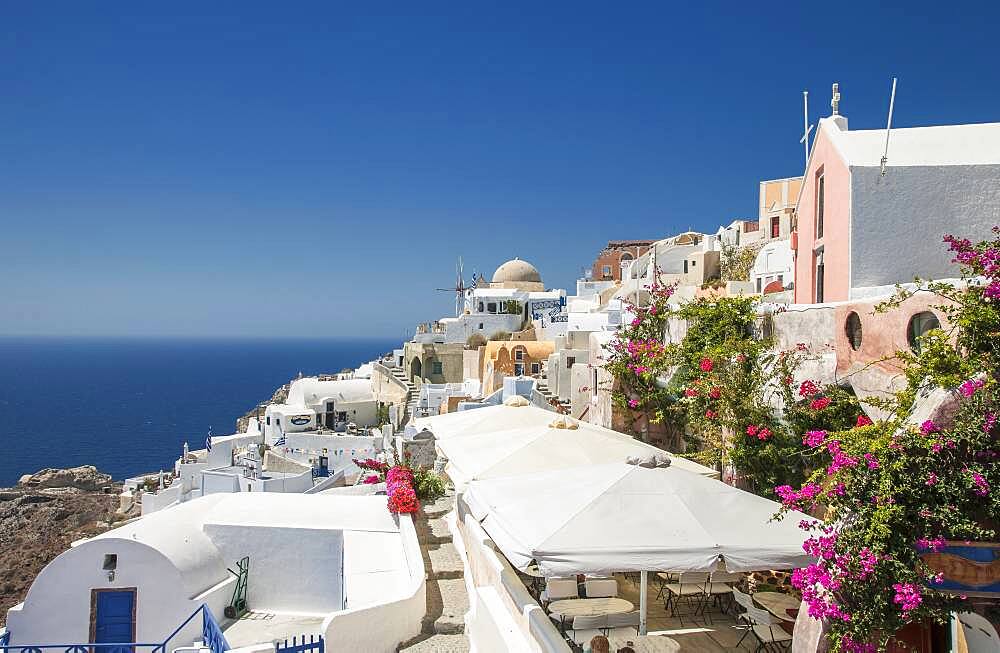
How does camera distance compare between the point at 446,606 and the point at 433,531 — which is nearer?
the point at 446,606

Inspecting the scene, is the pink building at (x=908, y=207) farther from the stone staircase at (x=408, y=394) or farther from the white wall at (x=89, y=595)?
the stone staircase at (x=408, y=394)

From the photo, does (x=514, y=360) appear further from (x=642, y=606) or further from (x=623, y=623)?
(x=642, y=606)

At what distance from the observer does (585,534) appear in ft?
20.9

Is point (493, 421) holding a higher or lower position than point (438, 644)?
higher

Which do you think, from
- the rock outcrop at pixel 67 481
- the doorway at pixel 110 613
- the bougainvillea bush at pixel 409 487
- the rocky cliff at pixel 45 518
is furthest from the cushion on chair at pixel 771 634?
the rock outcrop at pixel 67 481

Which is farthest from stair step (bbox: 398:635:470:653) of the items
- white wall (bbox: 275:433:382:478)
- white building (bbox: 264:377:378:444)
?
white building (bbox: 264:377:378:444)

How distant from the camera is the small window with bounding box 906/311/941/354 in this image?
6.80 m

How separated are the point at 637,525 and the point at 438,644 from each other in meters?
4.65

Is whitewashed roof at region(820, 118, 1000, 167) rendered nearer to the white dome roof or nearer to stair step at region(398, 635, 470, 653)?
stair step at region(398, 635, 470, 653)

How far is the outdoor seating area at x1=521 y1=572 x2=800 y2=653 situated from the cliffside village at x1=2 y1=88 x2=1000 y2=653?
30 millimetres

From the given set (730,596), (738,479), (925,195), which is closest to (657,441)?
(738,479)

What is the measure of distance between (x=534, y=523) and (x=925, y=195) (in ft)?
26.1

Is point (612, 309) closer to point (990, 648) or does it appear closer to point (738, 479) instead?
point (738, 479)

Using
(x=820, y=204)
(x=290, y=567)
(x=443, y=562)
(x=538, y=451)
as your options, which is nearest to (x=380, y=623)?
(x=443, y=562)
